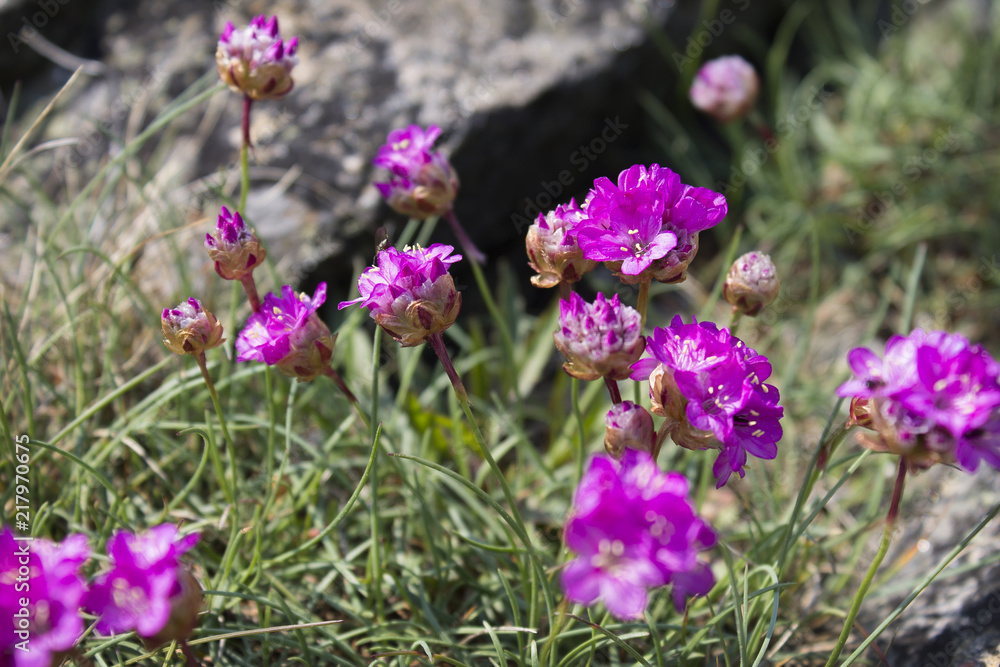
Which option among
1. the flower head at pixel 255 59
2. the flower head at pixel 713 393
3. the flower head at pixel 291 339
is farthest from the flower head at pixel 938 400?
the flower head at pixel 255 59

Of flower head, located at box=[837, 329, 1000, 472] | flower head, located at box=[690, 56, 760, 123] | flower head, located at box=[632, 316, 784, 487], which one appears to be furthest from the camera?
flower head, located at box=[690, 56, 760, 123]

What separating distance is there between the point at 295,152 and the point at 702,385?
173 centimetres

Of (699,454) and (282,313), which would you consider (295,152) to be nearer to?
(282,313)

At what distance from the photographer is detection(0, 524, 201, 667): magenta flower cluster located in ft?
2.74

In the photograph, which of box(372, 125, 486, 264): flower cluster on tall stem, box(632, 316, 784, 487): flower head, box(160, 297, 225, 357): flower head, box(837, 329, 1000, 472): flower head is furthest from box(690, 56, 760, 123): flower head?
box(160, 297, 225, 357): flower head

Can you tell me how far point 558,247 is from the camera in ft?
3.78

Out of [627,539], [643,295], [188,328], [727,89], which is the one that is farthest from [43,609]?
[727,89]

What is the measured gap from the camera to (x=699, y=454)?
1884 mm

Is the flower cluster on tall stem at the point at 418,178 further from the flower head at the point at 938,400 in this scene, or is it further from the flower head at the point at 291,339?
the flower head at the point at 938,400

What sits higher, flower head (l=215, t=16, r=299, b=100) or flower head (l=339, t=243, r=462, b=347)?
flower head (l=215, t=16, r=299, b=100)

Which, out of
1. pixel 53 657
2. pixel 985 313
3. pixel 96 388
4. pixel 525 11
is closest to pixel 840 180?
pixel 985 313

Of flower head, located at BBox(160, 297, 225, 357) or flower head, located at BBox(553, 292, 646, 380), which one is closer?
flower head, located at BBox(553, 292, 646, 380)

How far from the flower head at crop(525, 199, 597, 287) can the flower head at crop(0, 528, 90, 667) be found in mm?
751

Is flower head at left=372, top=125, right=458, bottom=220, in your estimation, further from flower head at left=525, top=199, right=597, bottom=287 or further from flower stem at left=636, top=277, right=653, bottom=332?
flower stem at left=636, top=277, right=653, bottom=332
